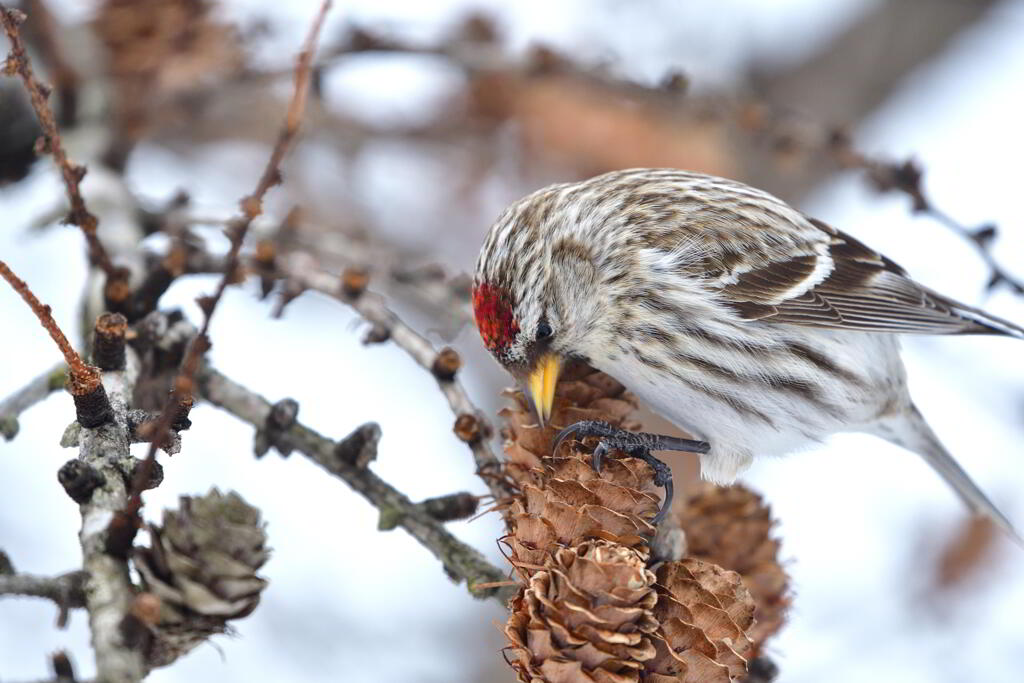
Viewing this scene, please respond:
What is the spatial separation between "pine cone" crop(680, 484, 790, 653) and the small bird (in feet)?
0.48

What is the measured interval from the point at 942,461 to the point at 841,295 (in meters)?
0.57

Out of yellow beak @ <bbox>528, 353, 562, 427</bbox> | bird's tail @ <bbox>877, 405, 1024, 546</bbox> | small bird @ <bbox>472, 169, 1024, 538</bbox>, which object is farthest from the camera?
bird's tail @ <bbox>877, 405, 1024, 546</bbox>

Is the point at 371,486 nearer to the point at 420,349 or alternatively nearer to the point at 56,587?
the point at 420,349

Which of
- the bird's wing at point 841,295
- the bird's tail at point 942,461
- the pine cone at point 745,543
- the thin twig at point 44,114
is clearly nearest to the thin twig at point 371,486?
the thin twig at point 44,114

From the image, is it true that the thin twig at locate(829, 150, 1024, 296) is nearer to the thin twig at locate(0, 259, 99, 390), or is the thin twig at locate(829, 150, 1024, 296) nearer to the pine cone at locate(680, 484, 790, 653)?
the pine cone at locate(680, 484, 790, 653)

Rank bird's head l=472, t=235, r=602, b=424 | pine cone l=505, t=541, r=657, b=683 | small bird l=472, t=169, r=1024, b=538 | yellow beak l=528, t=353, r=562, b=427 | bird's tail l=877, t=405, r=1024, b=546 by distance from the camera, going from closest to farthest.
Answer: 1. pine cone l=505, t=541, r=657, b=683
2. yellow beak l=528, t=353, r=562, b=427
3. bird's head l=472, t=235, r=602, b=424
4. small bird l=472, t=169, r=1024, b=538
5. bird's tail l=877, t=405, r=1024, b=546

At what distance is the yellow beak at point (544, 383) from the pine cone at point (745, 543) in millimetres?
309

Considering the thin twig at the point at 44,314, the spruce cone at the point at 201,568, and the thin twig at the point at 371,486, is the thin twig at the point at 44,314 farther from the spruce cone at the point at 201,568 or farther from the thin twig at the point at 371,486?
the thin twig at the point at 371,486

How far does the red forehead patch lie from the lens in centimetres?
180

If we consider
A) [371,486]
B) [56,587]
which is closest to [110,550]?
[56,587]

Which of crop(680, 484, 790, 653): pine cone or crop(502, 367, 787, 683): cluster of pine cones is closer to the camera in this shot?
crop(502, 367, 787, 683): cluster of pine cones

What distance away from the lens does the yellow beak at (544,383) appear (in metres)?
1.53

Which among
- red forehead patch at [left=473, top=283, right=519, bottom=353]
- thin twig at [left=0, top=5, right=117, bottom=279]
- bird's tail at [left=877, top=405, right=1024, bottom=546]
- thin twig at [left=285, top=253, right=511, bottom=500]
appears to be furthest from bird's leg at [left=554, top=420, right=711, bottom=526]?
bird's tail at [left=877, top=405, right=1024, bottom=546]

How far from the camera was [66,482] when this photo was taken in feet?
3.27
